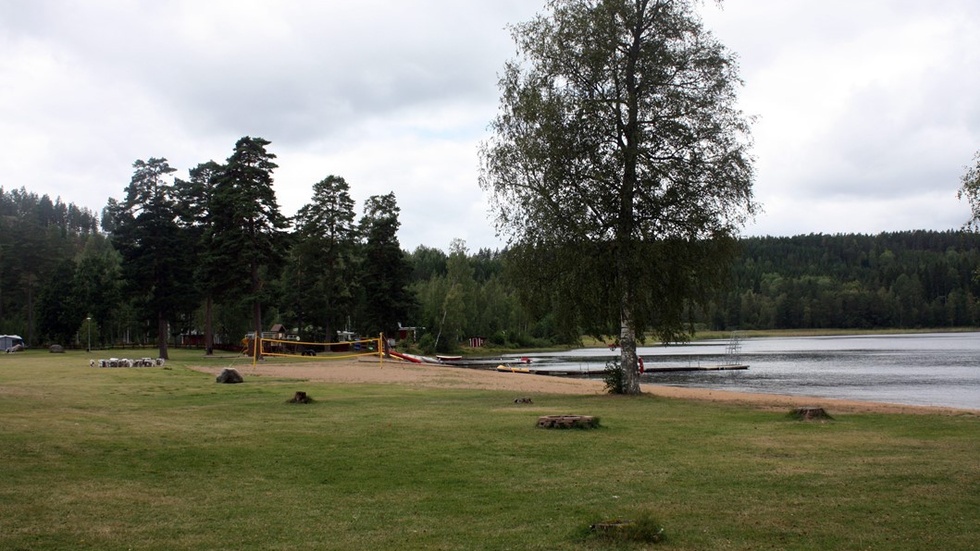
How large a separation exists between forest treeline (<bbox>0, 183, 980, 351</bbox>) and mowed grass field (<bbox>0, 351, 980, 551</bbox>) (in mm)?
7408

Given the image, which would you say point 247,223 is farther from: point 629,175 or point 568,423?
point 568,423

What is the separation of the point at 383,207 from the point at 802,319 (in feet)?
431

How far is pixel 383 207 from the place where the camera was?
79.4 metres

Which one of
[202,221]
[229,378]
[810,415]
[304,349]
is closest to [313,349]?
[304,349]

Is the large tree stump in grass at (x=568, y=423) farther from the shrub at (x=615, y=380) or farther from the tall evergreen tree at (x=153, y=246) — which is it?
the tall evergreen tree at (x=153, y=246)

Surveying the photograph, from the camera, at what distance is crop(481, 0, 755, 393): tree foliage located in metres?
25.9

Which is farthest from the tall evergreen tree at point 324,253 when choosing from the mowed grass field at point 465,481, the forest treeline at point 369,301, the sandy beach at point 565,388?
the mowed grass field at point 465,481

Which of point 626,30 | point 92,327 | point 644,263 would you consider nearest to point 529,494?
point 644,263

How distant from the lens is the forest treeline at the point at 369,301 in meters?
73.1

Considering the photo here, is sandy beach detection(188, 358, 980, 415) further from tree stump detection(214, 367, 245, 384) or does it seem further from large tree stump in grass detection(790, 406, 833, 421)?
tree stump detection(214, 367, 245, 384)

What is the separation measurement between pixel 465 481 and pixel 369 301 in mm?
68293

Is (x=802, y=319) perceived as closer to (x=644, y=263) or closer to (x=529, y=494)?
(x=644, y=263)

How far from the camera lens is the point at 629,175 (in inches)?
1021

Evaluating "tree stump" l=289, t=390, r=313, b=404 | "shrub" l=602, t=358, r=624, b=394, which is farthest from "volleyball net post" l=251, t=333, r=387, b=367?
"tree stump" l=289, t=390, r=313, b=404
